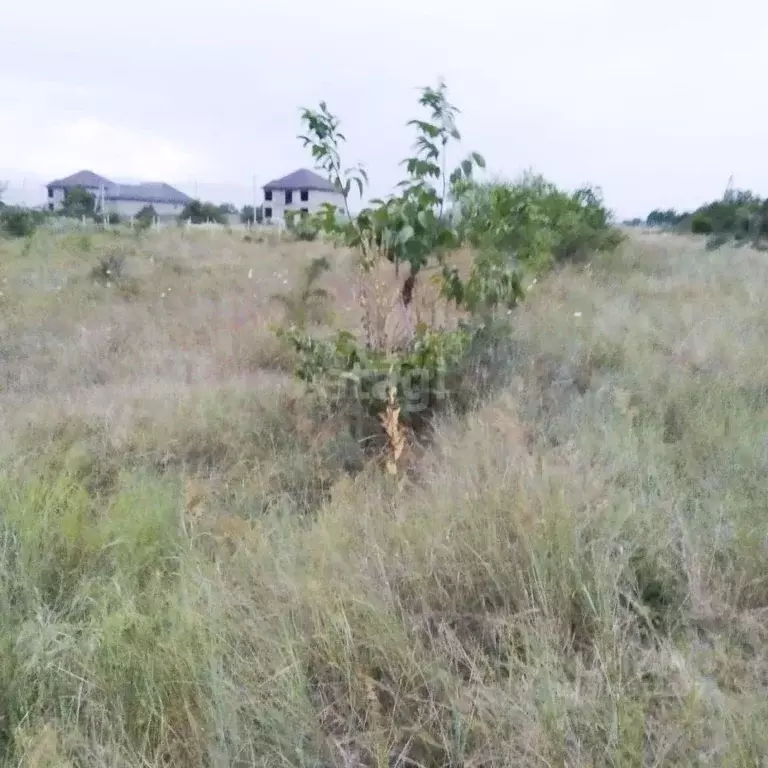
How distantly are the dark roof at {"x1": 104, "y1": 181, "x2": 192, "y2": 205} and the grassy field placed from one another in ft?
132

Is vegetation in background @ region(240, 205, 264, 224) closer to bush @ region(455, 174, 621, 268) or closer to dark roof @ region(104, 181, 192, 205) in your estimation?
dark roof @ region(104, 181, 192, 205)

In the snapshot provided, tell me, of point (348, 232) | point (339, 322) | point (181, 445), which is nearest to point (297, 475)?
point (181, 445)

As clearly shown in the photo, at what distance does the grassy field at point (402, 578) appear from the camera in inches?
63.7

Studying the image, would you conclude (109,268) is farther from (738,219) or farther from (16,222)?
(738,219)

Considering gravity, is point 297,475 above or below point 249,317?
below

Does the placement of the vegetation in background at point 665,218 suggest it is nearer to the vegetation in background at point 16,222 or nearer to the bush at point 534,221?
the bush at point 534,221

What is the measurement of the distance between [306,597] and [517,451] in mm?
1164

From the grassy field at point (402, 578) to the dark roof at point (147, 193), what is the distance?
1589 inches

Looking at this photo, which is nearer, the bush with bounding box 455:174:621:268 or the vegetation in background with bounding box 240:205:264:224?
the bush with bounding box 455:174:621:268

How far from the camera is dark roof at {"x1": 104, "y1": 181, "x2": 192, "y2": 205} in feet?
138

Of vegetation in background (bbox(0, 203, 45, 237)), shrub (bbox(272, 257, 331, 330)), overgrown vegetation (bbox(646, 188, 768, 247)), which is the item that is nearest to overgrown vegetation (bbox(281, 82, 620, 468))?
shrub (bbox(272, 257, 331, 330))

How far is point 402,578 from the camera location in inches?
82.7

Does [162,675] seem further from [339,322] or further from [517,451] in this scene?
[339,322]

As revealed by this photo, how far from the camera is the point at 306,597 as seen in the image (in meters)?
1.99
